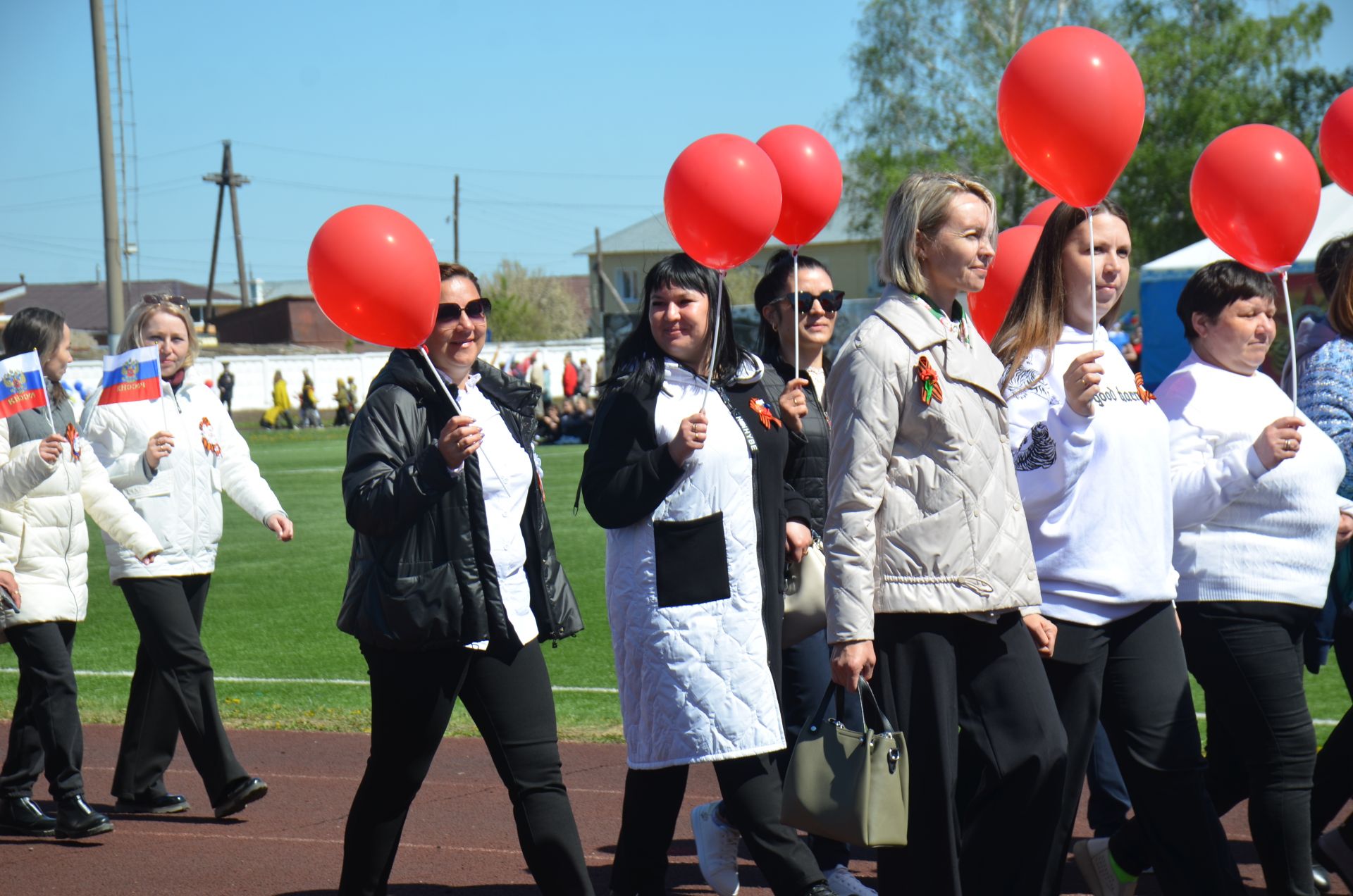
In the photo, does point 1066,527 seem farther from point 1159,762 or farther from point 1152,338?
point 1152,338

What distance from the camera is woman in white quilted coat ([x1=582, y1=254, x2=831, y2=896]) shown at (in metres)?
4.22

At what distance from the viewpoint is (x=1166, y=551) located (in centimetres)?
407

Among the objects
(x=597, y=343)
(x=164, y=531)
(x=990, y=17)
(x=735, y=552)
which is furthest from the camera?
(x=597, y=343)

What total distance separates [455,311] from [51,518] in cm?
245

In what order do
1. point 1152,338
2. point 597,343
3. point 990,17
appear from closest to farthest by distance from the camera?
point 1152,338 < point 990,17 < point 597,343

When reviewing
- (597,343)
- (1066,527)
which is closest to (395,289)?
(1066,527)

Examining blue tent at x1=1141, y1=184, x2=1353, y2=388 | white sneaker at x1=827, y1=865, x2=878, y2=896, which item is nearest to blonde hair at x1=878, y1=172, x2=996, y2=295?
white sneaker at x1=827, y1=865, x2=878, y2=896

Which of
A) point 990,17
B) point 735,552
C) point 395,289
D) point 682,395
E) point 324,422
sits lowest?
point 324,422

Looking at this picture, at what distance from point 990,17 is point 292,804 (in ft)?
141

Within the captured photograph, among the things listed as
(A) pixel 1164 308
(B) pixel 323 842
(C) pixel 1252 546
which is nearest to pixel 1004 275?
(C) pixel 1252 546

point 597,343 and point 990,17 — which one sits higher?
point 990,17

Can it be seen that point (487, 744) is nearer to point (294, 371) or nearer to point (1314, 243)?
point (1314, 243)

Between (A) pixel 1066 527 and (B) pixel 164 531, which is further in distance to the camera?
(B) pixel 164 531

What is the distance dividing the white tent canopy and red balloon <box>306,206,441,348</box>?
41.6 ft
